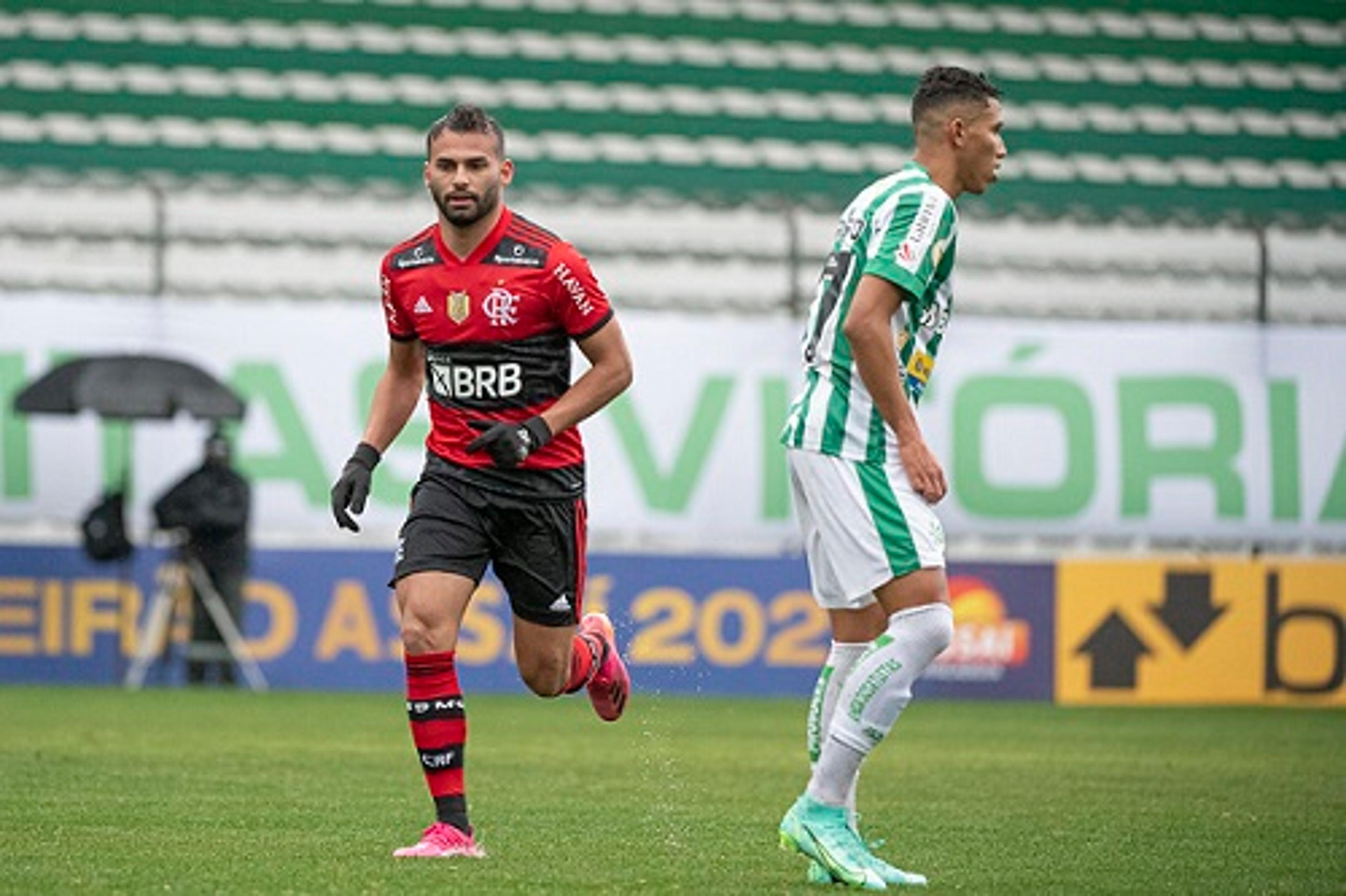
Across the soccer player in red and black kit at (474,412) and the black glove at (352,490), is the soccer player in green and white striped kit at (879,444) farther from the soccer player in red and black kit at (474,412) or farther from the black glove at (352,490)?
the black glove at (352,490)

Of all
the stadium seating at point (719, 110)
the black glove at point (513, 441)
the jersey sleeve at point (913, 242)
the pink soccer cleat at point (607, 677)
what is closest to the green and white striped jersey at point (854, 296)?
the jersey sleeve at point (913, 242)

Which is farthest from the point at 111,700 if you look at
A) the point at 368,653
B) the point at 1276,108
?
the point at 1276,108

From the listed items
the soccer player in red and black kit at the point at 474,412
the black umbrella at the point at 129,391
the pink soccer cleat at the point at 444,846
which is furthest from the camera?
A: the black umbrella at the point at 129,391

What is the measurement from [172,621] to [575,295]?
11.1 m

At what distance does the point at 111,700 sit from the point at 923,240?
408 inches

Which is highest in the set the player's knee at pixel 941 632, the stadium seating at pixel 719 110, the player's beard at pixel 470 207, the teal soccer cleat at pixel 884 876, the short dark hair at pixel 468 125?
the stadium seating at pixel 719 110

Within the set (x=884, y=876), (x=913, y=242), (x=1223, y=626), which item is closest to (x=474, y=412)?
(x=913, y=242)

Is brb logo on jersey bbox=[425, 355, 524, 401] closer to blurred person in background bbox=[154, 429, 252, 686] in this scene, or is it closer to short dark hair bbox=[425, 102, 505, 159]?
short dark hair bbox=[425, 102, 505, 159]

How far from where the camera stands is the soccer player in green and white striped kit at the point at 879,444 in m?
7.31

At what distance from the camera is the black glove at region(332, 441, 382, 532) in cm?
813

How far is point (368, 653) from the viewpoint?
18.7 metres

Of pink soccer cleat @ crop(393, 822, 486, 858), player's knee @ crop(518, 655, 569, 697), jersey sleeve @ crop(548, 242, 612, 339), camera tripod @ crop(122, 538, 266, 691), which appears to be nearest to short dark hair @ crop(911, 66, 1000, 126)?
jersey sleeve @ crop(548, 242, 612, 339)

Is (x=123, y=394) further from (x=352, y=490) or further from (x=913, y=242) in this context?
(x=913, y=242)

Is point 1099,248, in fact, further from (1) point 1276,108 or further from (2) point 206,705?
(2) point 206,705
